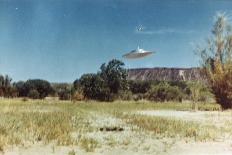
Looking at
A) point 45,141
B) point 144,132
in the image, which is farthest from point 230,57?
point 45,141

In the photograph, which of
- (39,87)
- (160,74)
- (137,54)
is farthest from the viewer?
(160,74)

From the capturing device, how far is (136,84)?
169ft

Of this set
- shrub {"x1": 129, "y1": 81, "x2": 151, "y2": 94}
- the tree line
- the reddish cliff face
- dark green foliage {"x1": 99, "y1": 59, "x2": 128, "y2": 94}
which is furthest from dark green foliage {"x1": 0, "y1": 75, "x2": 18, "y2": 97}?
the reddish cliff face

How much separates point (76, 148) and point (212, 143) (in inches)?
92.9

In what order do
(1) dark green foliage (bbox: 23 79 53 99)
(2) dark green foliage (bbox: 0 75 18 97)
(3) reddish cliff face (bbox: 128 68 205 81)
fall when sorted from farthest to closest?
(3) reddish cliff face (bbox: 128 68 205 81), (1) dark green foliage (bbox: 23 79 53 99), (2) dark green foliage (bbox: 0 75 18 97)

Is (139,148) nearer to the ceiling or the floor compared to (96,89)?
nearer to the floor

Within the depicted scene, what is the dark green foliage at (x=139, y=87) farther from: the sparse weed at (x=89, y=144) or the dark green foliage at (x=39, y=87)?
the sparse weed at (x=89, y=144)

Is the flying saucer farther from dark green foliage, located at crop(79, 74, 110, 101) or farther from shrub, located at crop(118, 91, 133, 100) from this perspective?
shrub, located at crop(118, 91, 133, 100)

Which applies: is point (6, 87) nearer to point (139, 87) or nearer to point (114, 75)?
point (114, 75)

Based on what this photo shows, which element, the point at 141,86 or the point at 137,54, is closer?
the point at 137,54

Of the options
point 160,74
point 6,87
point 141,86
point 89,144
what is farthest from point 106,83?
point 160,74

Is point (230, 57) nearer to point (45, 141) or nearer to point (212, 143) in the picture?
point (212, 143)

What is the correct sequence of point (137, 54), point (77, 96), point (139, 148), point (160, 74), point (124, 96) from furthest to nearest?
point (160, 74), point (124, 96), point (77, 96), point (137, 54), point (139, 148)

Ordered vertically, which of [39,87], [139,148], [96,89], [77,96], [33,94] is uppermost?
[39,87]
